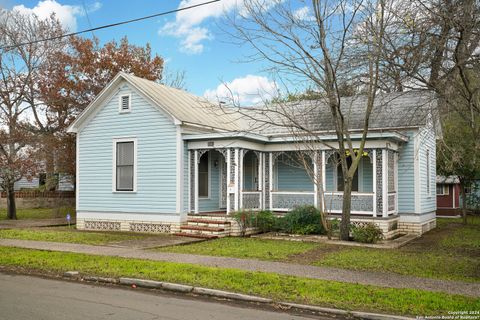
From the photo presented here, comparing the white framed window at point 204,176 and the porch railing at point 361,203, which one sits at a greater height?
the white framed window at point 204,176

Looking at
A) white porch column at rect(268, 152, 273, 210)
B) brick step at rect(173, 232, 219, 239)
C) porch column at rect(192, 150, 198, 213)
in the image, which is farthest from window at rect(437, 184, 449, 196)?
brick step at rect(173, 232, 219, 239)

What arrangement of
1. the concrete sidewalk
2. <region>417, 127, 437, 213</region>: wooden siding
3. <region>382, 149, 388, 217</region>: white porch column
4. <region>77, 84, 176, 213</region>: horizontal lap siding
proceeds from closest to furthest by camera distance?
the concrete sidewalk
<region>382, 149, 388, 217</region>: white porch column
<region>77, 84, 176, 213</region>: horizontal lap siding
<region>417, 127, 437, 213</region>: wooden siding

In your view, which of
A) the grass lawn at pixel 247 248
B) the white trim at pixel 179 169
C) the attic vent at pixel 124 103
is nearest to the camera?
the grass lawn at pixel 247 248

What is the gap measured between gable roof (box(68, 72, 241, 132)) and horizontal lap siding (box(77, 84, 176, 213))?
0.35 metres

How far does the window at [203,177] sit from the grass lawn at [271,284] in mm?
8330

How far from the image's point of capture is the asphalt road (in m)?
6.94

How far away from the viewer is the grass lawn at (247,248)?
1274 cm

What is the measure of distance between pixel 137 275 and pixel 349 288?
4272 mm

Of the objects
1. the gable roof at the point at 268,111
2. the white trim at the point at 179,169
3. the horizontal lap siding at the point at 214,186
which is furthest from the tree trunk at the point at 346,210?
the horizontal lap siding at the point at 214,186

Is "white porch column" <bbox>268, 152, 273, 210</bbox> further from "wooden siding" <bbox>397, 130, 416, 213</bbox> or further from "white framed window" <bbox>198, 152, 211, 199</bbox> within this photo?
"wooden siding" <bbox>397, 130, 416, 213</bbox>

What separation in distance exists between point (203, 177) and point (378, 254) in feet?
30.2

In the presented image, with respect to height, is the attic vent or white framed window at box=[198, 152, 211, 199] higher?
the attic vent

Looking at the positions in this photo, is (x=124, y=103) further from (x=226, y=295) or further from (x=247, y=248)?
(x=226, y=295)

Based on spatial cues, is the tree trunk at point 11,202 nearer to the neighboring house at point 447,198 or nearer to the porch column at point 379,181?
the porch column at point 379,181
